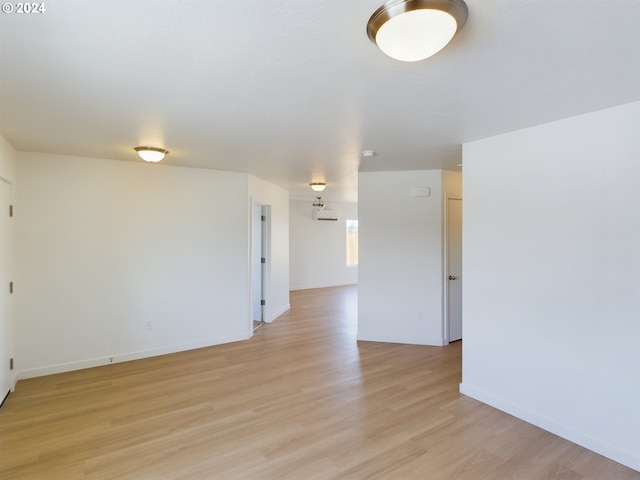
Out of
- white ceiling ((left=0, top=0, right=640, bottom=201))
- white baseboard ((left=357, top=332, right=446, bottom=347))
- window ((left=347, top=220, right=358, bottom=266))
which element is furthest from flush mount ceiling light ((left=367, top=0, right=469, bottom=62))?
window ((left=347, top=220, right=358, bottom=266))

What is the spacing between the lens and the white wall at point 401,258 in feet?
14.9

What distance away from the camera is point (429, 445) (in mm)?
2396

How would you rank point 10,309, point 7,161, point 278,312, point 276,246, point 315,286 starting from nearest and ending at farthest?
1. point 7,161
2. point 10,309
3. point 276,246
4. point 278,312
5. point 315,286

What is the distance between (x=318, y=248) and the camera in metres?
9.52

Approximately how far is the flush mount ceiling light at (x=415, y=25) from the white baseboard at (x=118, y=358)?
14.2 feet

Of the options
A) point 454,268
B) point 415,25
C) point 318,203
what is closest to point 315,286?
point 318,203

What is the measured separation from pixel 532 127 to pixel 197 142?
9.90 feet

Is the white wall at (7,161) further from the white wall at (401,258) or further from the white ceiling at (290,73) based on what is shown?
the white wall at (401,258)

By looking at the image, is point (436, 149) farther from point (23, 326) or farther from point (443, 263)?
point (23, 326)

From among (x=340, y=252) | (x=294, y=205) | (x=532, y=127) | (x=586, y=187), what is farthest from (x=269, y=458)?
(x=340, y=252)

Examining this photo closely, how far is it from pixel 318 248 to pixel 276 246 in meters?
3.51

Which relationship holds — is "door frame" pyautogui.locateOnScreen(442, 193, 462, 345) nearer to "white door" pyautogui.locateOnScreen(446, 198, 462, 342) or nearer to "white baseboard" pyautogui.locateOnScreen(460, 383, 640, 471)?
"white door" pyautogui.locateOnScreen(446, 198, 462, 342)

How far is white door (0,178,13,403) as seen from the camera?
9.95 feet

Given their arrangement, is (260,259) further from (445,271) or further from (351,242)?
(351,242)
